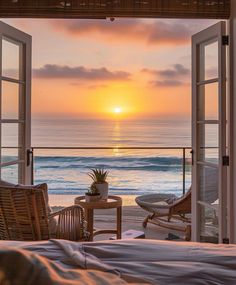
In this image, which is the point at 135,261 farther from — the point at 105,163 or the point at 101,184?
the point at 105,163

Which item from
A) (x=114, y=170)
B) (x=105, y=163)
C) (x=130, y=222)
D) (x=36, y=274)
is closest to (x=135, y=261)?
(x=36, y=274)

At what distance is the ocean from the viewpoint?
912 centimetres

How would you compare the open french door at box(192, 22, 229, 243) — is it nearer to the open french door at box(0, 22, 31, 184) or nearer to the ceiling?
the ceiling

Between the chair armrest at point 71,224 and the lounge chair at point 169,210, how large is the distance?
172 centimetres

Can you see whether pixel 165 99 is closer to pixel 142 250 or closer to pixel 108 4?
pixel 108 4

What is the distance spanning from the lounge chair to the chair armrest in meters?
1.72

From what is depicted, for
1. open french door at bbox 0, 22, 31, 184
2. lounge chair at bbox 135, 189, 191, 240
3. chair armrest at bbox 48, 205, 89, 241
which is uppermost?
open french door at bbox 0, 22, 31, 184

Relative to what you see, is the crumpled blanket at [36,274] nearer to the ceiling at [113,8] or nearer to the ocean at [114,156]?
the ceiling at [113,8]

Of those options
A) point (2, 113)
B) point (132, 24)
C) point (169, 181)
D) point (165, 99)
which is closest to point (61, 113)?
point (165, 99)

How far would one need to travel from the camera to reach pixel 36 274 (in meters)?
1.15

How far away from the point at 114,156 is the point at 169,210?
640cm

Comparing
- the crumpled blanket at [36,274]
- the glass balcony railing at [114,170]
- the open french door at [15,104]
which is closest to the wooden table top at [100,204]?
the open french door at [15,104]

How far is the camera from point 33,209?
2775 mm

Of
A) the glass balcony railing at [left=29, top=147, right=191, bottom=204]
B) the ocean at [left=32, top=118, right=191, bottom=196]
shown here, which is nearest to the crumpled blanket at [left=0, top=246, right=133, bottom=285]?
the ocean at [left=32, top=118, right=191, bottom=196]
